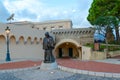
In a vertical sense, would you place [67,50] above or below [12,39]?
below

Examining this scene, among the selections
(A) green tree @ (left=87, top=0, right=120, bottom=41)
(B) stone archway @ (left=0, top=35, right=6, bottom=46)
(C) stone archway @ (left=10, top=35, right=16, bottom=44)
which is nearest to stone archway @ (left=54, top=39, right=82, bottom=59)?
(A) green tree @ (left=87, top=0, right=120, bottom=41)

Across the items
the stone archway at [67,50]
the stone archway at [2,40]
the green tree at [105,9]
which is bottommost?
the stone archway at [67,50]

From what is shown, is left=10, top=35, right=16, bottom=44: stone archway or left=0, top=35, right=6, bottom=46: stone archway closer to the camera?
left=0, top=35, right=6, bottom=46: stone archway

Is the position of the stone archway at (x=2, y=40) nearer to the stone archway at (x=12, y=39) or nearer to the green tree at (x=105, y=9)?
the stone archway at (x=12, y=39)

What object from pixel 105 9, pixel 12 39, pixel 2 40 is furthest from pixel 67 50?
pixel 2 40

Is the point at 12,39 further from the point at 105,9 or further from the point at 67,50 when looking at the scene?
the point at 67,50

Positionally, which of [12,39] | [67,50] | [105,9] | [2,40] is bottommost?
[67,50]

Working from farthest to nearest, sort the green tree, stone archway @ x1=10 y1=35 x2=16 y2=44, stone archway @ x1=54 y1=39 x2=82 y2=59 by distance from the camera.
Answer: stone archway @ x1=54 y1=39 x2=82 y2=59
the green tree
stone archway @ x1=10 y1=35 x2=16 y2=44

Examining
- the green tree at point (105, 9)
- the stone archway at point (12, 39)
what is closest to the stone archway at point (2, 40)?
the stone archway at point (12, 39)

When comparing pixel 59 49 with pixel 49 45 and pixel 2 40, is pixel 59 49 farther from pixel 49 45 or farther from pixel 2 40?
pixel 49 45

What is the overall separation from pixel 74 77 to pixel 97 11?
72.3 ft

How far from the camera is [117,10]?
101 ft

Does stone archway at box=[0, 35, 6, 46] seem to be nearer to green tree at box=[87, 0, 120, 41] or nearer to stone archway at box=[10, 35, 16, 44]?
stone archway at box=[10, 35, 16, 44]

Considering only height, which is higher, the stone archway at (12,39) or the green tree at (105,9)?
the green tree at (105,9)
